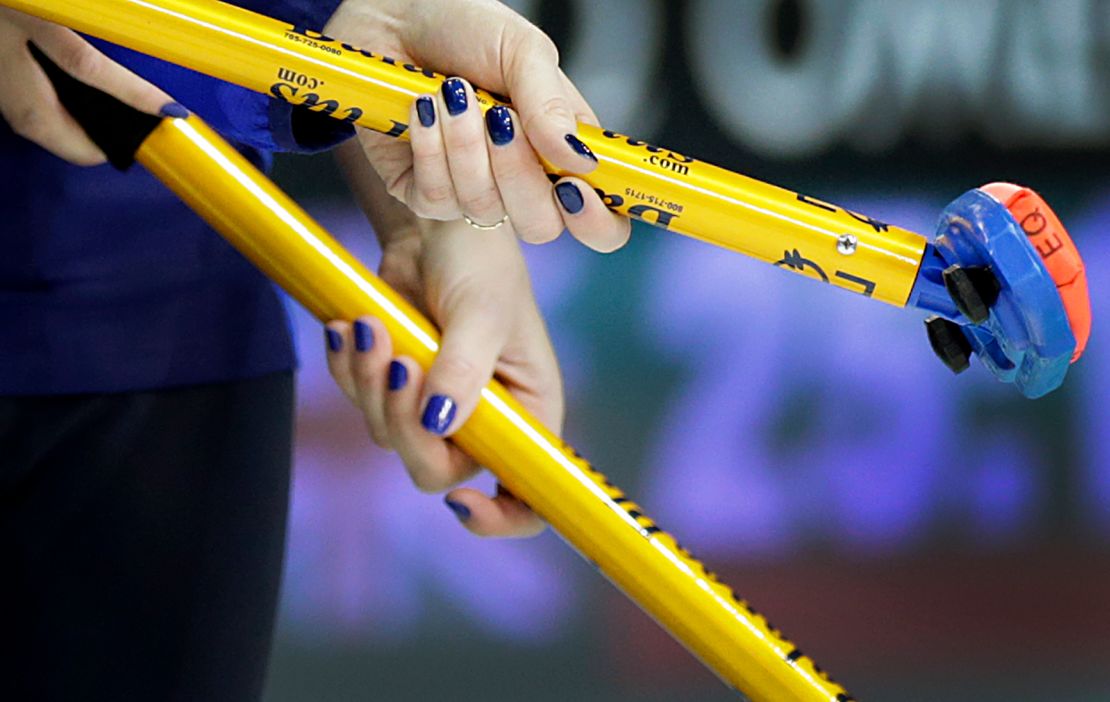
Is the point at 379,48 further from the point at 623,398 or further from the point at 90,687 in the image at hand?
the point at 623,398

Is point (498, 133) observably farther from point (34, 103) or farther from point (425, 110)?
point (34, 103)

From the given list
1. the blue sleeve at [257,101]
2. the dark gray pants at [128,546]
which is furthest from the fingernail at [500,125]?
the dark gray pants at [128,546]

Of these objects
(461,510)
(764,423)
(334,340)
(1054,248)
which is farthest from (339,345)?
(764,423)

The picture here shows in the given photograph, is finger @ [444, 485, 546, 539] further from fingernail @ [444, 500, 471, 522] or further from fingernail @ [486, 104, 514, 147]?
fingernail @ [486, 104, 514, 147]

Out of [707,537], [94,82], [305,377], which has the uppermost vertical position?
[94,82]

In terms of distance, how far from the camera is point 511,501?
0.75 m

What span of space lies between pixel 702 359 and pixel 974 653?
1.45 feet

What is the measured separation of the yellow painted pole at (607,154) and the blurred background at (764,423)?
862mm

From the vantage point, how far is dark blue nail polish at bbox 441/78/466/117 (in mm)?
624

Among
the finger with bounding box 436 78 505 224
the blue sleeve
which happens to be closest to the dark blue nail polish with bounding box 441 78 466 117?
the finger with bounding box 436 78 505 224

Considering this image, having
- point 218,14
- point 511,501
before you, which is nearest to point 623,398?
point 511,501

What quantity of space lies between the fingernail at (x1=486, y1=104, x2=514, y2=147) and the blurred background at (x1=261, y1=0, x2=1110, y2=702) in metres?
0.86

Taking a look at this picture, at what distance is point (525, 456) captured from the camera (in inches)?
28.2

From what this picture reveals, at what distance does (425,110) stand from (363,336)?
0.14 metres
